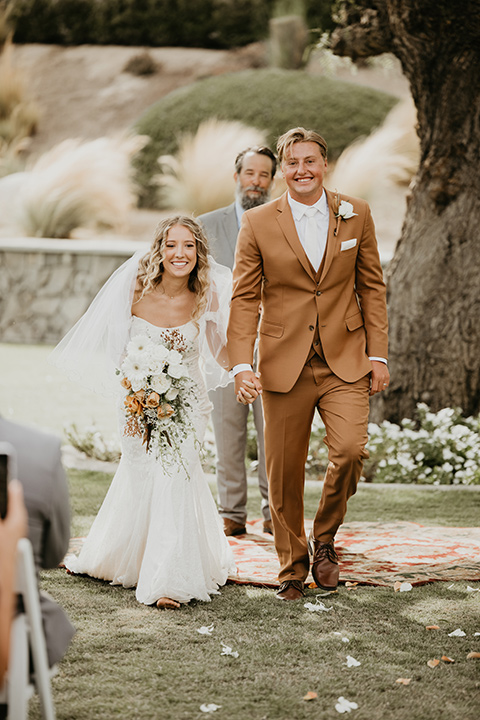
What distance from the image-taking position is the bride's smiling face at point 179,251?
4777 millimetres

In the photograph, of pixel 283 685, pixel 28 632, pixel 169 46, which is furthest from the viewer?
pixel 169 46

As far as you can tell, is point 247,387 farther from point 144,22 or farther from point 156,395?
point 144,22

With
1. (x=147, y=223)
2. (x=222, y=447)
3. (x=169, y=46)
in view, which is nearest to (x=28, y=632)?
(x=222, y=447)

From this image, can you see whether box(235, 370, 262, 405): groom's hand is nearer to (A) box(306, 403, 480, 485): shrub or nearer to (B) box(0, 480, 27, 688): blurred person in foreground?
(B) box(0, 480, 27, 688): blurred person in foreground

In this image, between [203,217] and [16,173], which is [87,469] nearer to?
[203,217]

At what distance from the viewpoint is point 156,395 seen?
14.5 ft

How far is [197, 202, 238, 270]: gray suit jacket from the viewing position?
593 centimetres

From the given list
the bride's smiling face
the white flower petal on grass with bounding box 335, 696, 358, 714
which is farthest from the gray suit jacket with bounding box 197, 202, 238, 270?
the white flower petal on grass with bounding box 335, 696, 358, 714

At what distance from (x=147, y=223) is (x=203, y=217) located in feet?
35.7

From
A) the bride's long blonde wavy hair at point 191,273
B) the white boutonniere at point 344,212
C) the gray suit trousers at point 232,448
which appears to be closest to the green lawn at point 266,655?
the gray suit trousers at point 232,448

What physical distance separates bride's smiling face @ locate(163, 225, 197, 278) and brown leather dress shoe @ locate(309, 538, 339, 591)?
1532mm

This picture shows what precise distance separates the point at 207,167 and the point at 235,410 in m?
10.2

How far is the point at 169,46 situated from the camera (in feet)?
79.9

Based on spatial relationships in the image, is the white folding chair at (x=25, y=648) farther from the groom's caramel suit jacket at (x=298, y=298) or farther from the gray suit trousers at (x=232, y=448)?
the gray suit trousers at (x=232, y=448)
